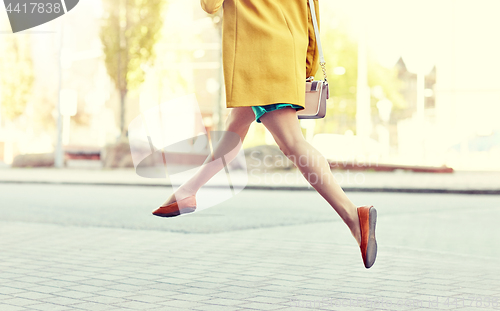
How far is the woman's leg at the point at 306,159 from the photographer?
3051mm

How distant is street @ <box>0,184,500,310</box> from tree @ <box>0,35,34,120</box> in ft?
97.7

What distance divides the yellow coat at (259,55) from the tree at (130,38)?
25.0 metres

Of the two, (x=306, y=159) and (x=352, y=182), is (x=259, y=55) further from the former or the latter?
(x=352, y=182)

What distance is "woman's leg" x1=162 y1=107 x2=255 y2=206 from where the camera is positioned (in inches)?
127

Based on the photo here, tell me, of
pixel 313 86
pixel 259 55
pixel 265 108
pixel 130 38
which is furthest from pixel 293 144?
pixel 130 38

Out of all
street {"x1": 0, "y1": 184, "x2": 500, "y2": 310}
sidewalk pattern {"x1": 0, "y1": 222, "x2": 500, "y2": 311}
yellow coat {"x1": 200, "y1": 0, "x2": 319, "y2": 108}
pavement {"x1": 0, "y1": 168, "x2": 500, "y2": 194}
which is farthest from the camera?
pavement {"x1": 0, "y1": 168, "x2": 500, "y2": 194}

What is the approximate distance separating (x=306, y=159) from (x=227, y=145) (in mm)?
413

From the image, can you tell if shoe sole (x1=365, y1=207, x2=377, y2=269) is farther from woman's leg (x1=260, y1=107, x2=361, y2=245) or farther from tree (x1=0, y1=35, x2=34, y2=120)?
Answer: tree (x1=0, y1=35, x2=34, y2=120)

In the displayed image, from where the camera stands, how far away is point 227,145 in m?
3.28

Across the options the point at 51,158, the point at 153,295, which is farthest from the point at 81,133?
the point at 153,295

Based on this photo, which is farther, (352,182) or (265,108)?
(352,182)

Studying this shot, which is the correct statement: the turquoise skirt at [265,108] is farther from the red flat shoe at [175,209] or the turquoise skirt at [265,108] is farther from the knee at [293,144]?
the red flat shoe at [175,209]

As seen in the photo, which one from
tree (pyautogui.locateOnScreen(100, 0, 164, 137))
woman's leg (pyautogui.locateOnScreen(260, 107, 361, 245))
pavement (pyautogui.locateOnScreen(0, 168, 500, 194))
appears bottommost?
pavement (pyautogui.locateOnScreen(0, 168, 500, 194))

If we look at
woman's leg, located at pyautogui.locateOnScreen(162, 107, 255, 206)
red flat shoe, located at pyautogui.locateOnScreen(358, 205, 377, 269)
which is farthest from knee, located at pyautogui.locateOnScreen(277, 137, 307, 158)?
red flat shoe, located at pyautogui.locateOnScreen(358, 205, 377, 269)
